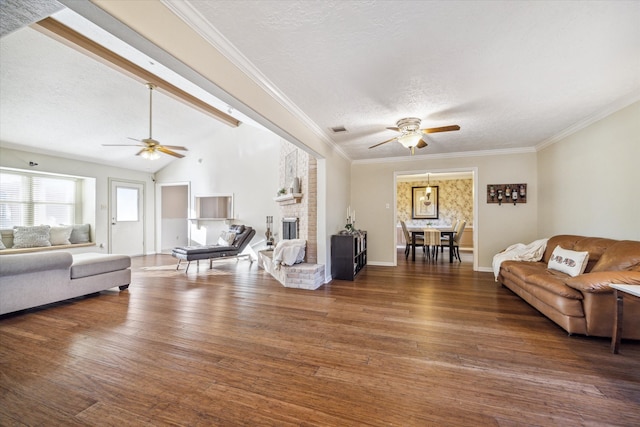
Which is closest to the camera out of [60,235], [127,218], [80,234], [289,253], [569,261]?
[569,261]

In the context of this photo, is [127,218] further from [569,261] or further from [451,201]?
[451,201]

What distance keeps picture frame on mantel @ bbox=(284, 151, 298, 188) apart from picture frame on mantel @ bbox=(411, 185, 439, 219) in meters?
5.37

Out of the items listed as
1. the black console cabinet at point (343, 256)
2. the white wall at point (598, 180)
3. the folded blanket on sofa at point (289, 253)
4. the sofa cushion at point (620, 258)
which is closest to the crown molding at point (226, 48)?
the folded blanket on sofa at point (289, 253)

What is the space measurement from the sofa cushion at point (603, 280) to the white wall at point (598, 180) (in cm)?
111

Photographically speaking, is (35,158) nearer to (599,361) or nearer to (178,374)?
(178,374)

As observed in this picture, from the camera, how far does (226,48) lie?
196 cm

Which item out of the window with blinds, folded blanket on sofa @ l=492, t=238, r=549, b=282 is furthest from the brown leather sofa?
the window with blinds

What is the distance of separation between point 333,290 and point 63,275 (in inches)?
145

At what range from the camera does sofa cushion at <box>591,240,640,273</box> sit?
2404 mm

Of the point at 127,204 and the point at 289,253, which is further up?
the point at 127,204

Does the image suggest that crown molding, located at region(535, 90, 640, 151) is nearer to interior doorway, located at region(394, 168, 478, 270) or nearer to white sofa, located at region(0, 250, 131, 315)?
interior doorway, located at region(394, 168, 478, 270)

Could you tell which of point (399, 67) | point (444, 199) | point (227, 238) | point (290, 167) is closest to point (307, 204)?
point (290, 167)

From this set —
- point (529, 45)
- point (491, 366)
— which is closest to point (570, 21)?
point (529, 45)

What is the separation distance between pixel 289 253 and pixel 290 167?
2.19m
